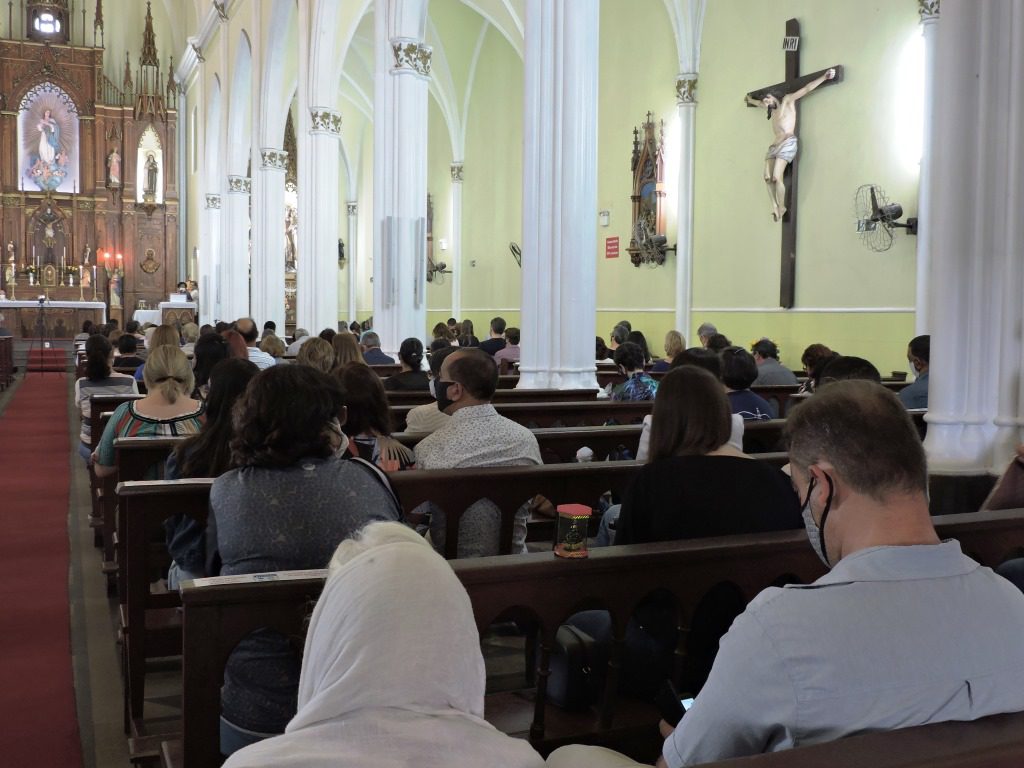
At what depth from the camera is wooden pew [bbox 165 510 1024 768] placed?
1969 mm

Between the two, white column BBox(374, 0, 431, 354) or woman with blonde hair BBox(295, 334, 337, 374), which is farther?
white column BBox(374, 0, 431, 354)

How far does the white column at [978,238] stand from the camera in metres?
4.15

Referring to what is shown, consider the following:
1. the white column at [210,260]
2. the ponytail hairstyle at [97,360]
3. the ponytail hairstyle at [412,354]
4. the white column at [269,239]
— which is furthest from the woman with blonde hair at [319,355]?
the white column at [210,260]

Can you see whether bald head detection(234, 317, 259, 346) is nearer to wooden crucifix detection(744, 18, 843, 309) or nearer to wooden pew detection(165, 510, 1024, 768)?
wooden crucifix detection(744, 18, 843, 309)

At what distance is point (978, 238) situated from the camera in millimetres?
4238

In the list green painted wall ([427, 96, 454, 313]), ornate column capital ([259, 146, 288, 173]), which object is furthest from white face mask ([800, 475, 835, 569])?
green painted wall ([427, 96, 454, 313])

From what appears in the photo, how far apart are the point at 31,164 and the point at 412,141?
18.0m

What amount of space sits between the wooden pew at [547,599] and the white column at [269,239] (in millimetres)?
16336

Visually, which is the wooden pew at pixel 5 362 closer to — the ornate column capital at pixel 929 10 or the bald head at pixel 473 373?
the ornate column capital at pixel 929 10

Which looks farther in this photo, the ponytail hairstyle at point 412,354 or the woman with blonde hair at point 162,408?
the ponytail hairstyle at point 412,354

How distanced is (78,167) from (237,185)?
6.88m

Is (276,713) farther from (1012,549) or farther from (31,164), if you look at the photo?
(31,164)

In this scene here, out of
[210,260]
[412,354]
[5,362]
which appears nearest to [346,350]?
[412,354]

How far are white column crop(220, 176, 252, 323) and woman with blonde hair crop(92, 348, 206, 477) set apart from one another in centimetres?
1772
